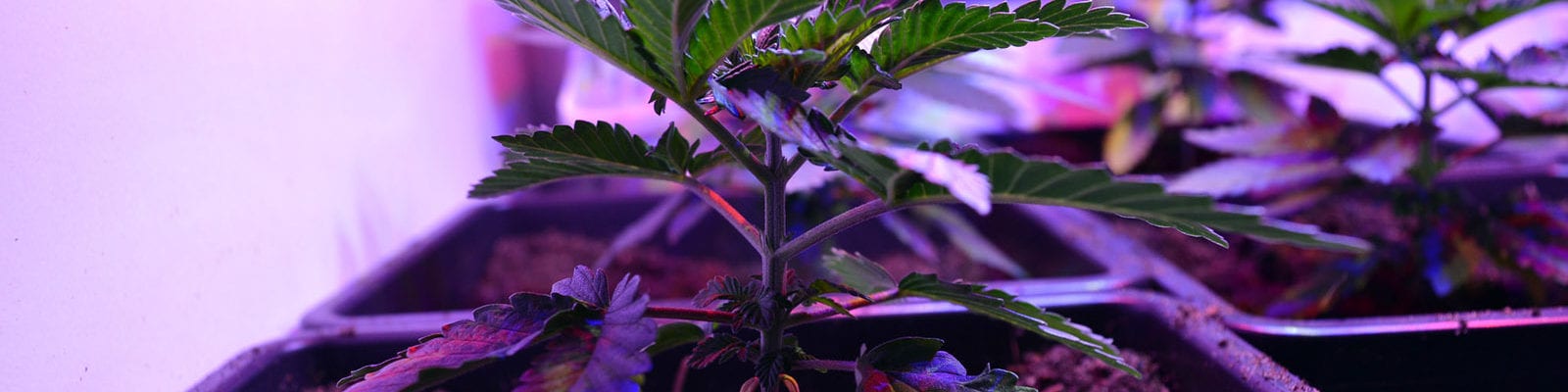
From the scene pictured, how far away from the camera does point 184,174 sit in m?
0.78

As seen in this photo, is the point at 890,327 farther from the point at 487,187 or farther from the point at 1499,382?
the point at 1499,382

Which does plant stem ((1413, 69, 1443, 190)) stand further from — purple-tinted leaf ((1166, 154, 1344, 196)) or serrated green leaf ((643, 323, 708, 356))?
serrated green leaf ((643, 323, 708, 356))

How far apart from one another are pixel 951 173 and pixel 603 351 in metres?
0.19

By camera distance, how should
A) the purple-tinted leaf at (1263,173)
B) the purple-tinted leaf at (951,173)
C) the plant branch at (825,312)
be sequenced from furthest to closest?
the purple-tinted leaf at (1263,173), the plant branch at (825,312), the purple-tinted leaf at (951,173)

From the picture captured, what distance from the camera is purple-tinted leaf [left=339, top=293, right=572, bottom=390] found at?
0.46m

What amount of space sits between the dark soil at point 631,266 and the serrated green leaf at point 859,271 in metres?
0.52

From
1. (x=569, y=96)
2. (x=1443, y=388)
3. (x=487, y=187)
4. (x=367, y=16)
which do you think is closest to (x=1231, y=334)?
(x=1443, y=388)

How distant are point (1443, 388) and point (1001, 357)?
370mm

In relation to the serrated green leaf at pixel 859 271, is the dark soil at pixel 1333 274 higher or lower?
lower

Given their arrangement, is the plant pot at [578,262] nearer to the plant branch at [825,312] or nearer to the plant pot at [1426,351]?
the plant pot at [1426,351]

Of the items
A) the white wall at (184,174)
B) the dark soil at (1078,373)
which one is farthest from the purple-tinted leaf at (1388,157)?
the white wall at (184,174)

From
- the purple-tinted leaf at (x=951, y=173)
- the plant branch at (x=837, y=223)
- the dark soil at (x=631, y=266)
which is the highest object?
the purple-tinted leaf at (x=951, y=173)

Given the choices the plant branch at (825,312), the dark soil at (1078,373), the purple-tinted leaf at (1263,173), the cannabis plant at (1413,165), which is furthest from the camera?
the purple-tinted leaf at (1263,173)

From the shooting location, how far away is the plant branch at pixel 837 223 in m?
0.49
